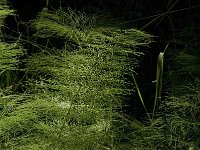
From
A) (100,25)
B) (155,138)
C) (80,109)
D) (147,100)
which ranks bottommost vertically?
(147,100)

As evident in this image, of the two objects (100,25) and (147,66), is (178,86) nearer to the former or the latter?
(100,25)

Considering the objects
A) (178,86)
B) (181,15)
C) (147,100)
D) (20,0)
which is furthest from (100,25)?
(20,0)

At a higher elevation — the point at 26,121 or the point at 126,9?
the point at 126,9

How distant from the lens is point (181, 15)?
2850mm

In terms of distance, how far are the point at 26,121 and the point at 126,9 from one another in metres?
1.32

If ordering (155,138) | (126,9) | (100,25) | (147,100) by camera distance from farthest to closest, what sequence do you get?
1. (126,9)
2. (147,100)
3. (100,25)
4. (155,138)

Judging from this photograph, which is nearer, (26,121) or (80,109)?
(80,109)

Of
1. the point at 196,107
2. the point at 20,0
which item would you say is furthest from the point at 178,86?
the point at 20,0

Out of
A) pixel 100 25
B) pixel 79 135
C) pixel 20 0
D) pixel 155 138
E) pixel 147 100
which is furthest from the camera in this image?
pixel 20 0

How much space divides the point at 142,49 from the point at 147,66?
11cm

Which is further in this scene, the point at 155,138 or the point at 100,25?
the point at 100,25

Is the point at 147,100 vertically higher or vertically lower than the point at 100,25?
lower

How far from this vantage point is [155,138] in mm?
1664

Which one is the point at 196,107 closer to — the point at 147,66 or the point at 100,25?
the point at 100,25
